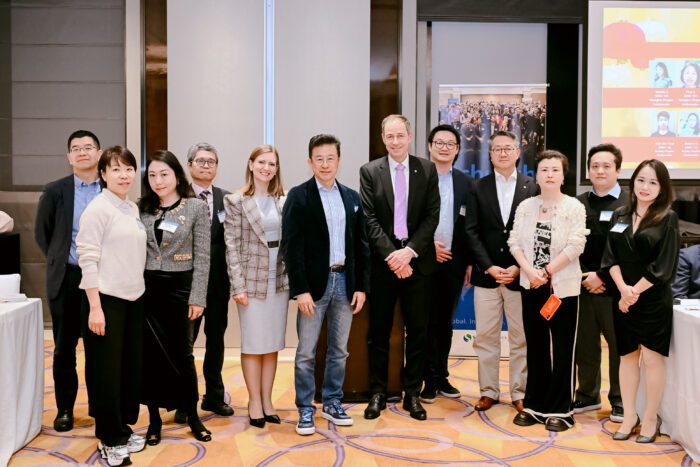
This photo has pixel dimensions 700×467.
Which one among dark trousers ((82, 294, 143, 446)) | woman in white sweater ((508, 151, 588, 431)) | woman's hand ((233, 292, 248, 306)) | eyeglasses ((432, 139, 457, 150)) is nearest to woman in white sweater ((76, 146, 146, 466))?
dark trousers ((82, 294, 143, 446))

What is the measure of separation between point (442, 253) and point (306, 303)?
0.97 meters

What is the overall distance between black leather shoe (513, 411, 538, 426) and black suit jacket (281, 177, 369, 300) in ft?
3.54

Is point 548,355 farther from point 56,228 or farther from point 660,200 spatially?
point 56,228

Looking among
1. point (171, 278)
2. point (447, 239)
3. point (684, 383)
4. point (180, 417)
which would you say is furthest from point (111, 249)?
point (684, 383)

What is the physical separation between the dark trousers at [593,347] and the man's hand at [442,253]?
2.60 ft

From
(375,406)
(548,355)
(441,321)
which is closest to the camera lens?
(548,355)

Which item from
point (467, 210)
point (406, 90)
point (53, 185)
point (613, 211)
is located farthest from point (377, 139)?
point (53, 185)

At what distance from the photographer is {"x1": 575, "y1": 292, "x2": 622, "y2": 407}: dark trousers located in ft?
11.8

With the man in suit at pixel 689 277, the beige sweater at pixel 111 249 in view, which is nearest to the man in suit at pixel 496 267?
the man in suit at pixel 689 277

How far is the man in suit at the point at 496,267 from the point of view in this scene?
11.9 feet

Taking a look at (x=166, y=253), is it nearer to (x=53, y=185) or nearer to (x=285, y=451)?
(x=53, y=185)

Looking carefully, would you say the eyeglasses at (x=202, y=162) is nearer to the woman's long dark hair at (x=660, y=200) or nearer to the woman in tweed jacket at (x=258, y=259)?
the woman in tweed jacket at (x=258, y=259)

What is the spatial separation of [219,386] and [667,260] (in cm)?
245

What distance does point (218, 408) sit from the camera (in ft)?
11.8
